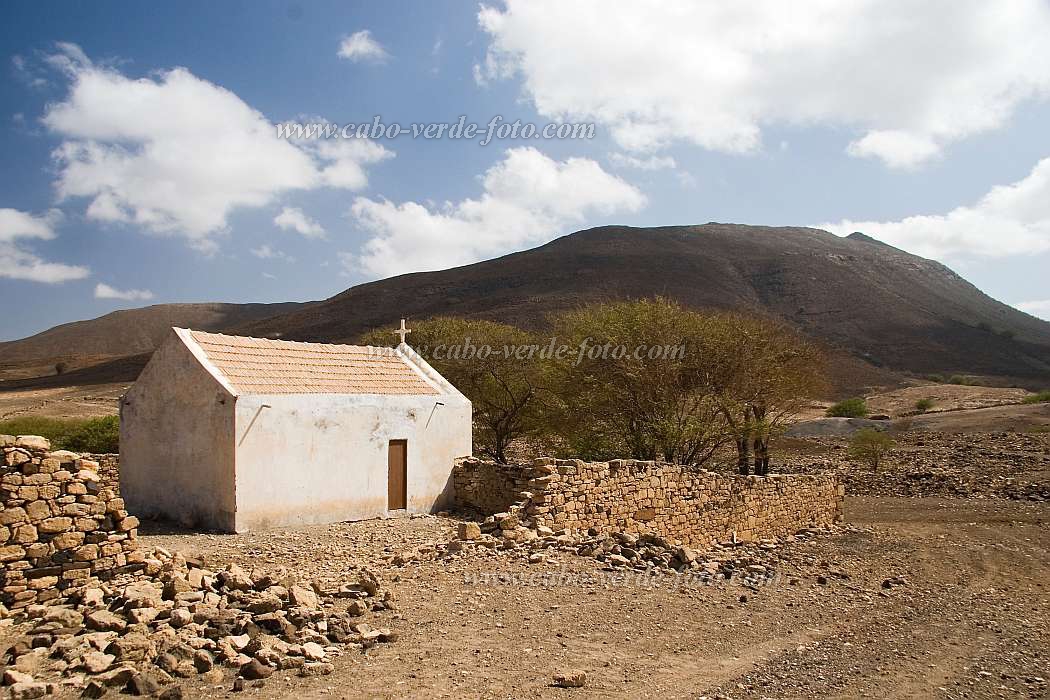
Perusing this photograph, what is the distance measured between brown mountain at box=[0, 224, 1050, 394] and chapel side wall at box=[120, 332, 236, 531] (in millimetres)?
46617

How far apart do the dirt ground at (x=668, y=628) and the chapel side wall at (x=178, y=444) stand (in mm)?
1114

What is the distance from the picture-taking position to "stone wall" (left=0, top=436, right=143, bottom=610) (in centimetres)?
709

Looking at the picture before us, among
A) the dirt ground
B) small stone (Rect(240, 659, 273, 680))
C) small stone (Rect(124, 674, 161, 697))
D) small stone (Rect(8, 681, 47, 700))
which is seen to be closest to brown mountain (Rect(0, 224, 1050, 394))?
the dirt ground

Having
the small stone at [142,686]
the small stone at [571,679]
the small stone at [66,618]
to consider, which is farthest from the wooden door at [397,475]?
the small stone at [142,686]

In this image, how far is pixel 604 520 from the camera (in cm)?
1267

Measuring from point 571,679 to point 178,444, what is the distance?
9.95 m

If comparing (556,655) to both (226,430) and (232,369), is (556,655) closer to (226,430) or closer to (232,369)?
(226,430)

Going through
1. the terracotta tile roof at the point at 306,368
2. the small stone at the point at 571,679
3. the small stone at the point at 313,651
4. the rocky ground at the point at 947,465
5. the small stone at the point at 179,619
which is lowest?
the rocky ground at the point at 947,465

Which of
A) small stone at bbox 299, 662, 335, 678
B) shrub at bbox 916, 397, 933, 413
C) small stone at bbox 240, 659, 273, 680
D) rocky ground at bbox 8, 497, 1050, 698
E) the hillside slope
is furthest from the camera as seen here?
the hillside slope

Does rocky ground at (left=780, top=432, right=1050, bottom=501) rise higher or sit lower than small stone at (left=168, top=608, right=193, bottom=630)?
lower

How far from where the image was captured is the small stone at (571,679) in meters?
6.13

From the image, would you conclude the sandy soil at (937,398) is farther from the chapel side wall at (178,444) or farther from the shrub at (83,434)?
the chapel side wall at (178,444)

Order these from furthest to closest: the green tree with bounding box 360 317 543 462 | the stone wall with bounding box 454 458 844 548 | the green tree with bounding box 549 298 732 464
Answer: the green tree with bounding box 360 317 543 462 → the green tree with bounding box 549 298 732 464 → the stone wall with bounding box 454 458 844 548

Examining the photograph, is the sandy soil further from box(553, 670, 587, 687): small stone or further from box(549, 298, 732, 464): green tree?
box(553, 670, 587, 687): small stone
